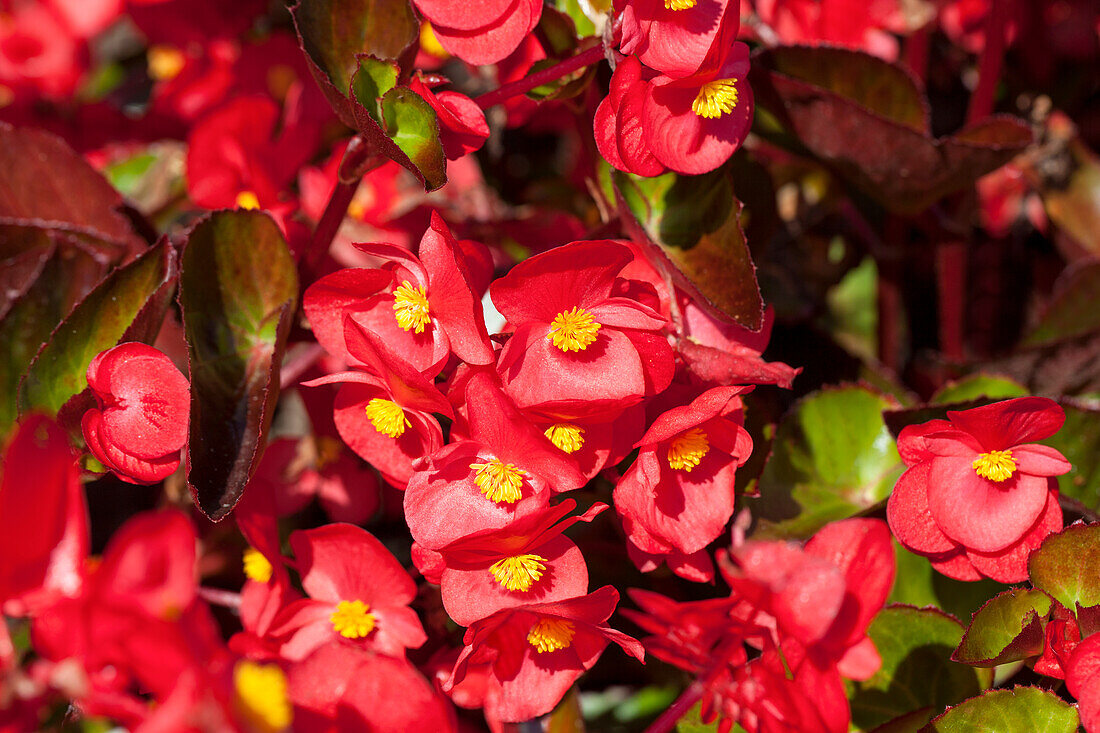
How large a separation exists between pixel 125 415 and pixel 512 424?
0.23 meters

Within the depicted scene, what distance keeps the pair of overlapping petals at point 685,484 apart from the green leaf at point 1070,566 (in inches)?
7.3

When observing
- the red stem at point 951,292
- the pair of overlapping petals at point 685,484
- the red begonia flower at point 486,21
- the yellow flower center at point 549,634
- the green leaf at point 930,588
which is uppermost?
the red begonia flower at point 486,21

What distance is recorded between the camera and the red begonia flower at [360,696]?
45 cm

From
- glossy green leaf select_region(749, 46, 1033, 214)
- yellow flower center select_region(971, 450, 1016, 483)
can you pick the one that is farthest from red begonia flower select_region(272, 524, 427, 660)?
glossy green leaf select_region(749, 46, 1033, 214)

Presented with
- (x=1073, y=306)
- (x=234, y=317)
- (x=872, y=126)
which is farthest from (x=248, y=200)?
(x=1073, y=306)

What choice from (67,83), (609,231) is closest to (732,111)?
(609,231)

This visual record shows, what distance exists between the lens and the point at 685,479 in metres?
0.57

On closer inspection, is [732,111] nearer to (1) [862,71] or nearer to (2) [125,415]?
(1) [862,71]

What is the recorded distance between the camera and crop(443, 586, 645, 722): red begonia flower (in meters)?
0.53

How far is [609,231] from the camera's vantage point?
674 mm

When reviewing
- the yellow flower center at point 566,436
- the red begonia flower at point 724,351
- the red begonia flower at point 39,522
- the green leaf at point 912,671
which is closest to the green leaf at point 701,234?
the red begonia flower at point 724,351

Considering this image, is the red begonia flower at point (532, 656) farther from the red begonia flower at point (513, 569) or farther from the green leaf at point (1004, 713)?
the green leaf at point (1004, 713)

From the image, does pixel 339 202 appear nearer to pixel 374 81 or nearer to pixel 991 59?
pixel 374 81

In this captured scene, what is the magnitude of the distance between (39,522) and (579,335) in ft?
0.89
